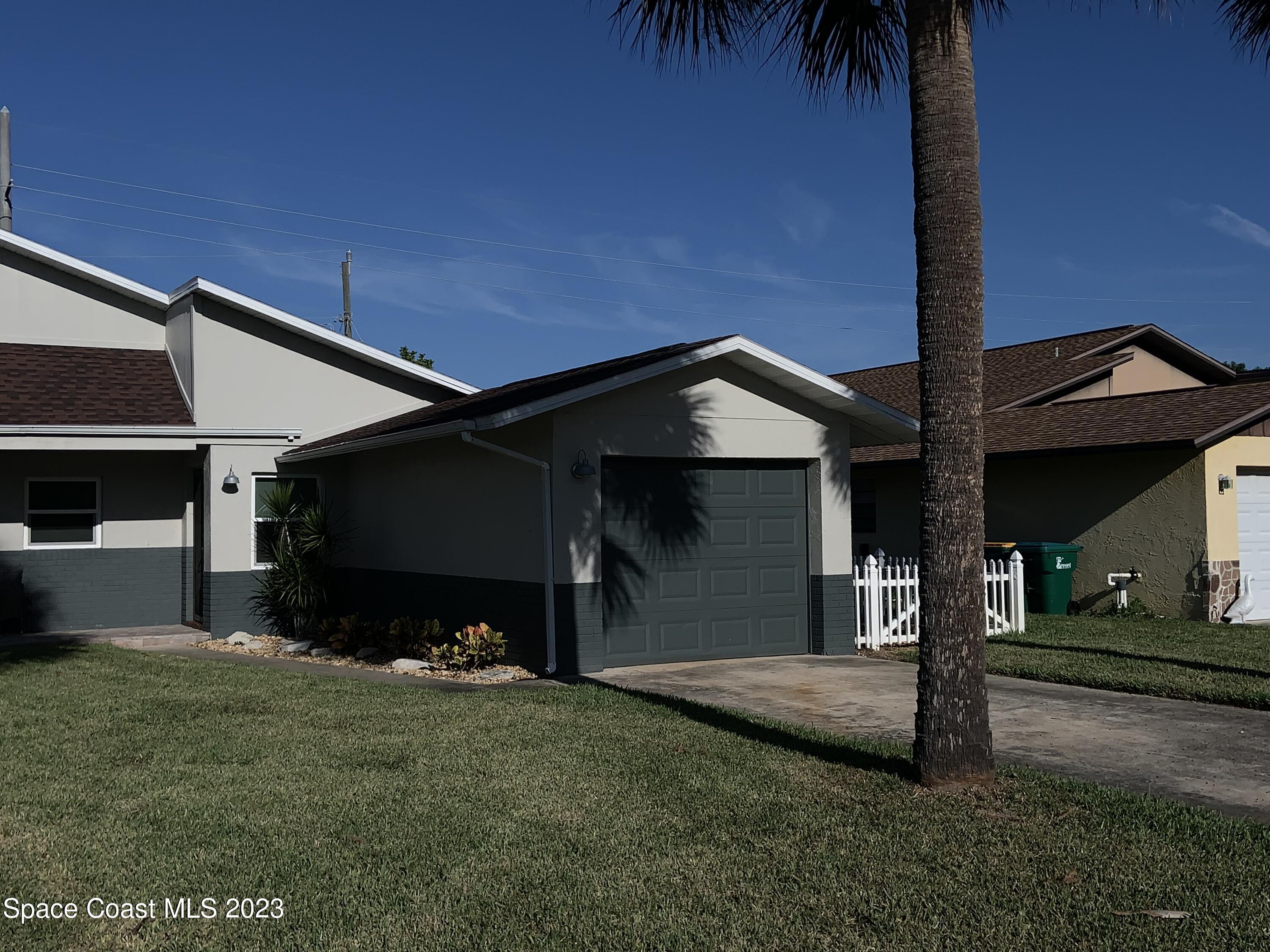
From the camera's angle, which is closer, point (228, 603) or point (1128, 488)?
point (228, 603)

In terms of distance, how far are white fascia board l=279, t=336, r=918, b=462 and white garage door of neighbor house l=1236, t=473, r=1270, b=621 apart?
6.14 meters

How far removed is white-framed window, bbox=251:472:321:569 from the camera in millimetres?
16281

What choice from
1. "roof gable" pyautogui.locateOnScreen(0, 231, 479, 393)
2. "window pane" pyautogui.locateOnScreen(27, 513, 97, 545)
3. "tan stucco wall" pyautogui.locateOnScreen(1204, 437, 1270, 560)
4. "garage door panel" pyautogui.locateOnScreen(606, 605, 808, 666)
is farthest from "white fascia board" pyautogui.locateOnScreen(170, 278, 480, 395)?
"tan stucco wall" pyautogui.locateOnScreen(1204, 437, 1270, 560)

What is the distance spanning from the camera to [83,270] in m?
16.9

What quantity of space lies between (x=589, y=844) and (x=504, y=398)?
27.3 ft

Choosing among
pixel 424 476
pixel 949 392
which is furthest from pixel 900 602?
pixel 949 392

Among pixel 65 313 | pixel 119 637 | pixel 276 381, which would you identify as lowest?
pixel 119 637

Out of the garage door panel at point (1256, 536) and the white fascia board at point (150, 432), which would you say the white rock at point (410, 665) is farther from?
the garage door panel at point (1256, 536)

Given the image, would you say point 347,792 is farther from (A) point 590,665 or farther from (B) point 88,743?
(A) point 590,665

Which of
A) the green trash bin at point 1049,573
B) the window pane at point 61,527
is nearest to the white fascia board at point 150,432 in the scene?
the window pane at point 61,527

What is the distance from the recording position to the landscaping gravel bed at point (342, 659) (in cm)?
1226

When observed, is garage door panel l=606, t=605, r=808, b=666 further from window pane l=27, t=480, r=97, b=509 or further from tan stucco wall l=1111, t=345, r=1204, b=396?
tan stucco wall l=1111, t=345, r=1204, b=396

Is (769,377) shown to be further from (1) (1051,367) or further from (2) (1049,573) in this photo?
(1) (1051,367)

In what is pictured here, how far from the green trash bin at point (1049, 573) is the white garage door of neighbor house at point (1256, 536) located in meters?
2.30
